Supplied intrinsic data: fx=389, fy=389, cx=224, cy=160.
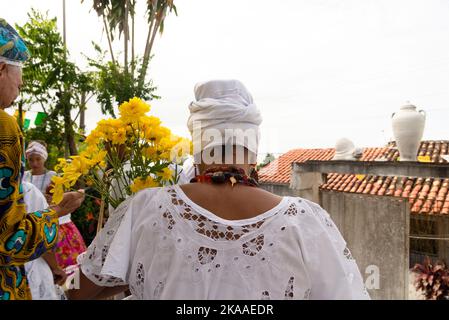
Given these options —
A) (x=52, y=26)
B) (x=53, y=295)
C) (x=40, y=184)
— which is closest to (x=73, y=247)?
(x=40, y=184)

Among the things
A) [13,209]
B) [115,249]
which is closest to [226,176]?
[115,249]

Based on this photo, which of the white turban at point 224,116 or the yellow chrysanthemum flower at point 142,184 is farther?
the yellow chrysanthemum flower at point 142,184

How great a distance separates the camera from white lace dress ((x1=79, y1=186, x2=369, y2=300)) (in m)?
1.17

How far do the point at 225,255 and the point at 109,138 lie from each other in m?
0.67

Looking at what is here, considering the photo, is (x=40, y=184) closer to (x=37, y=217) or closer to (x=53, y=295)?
(x=53, y=295)

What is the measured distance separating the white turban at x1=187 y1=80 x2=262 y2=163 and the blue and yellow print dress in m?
0.59

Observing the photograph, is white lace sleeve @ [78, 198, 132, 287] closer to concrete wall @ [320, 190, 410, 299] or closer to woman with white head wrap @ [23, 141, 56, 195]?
woman with white head wrap @ [23, 141, 56, 195]

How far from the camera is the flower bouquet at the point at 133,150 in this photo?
1466 mm

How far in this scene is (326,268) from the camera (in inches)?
47.2

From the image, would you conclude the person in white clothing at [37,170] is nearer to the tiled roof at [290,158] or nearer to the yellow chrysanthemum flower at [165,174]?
the yellow chrysanthemum flower at [165,174]

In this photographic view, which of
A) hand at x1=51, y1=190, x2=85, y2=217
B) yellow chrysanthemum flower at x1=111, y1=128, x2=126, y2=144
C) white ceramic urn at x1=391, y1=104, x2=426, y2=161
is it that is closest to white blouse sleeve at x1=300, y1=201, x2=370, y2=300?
yellow chrysanthemum flower at x1=111, y1=128, x2=126, y2=144

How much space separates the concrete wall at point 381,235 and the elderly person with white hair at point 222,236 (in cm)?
331

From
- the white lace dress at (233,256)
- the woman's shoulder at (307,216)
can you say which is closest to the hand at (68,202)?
the white lace dress at (233,256)

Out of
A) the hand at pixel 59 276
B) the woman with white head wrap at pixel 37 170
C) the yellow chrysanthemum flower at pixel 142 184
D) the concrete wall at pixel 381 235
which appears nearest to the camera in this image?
the yellow chrysanthemum flower at pixel 142 184
